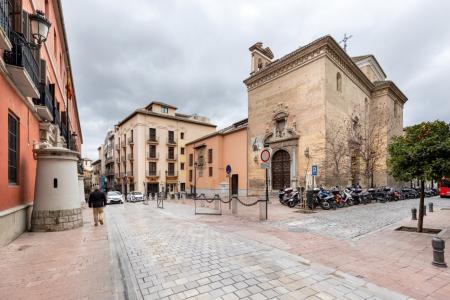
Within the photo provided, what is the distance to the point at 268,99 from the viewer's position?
20781 mm

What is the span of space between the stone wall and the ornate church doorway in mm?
14957

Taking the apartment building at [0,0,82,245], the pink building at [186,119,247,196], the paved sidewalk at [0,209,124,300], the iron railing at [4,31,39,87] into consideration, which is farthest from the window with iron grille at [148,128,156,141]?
the iron railing at [4,31,39,87]

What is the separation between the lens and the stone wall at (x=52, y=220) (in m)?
7.30

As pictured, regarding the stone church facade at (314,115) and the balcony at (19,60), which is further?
the stone church facade at (314,115)

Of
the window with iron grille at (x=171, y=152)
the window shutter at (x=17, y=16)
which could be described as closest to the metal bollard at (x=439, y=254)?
the window shutter at (x=17, y=16)

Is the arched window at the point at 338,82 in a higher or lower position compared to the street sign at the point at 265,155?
higher

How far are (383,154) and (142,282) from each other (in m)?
25.0

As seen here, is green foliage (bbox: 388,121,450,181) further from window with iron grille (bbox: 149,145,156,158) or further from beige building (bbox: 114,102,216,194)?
window with iron grille (bbox: 149,145,156,158)

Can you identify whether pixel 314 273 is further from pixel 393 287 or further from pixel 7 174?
pixel 7 174

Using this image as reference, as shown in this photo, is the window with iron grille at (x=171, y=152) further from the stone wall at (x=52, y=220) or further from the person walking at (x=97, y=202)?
the stone wall at (x=52, y=220)

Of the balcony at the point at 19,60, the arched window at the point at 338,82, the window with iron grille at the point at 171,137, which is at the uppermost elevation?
the arched window at the point at 338,82

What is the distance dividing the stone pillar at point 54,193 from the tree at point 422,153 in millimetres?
10561

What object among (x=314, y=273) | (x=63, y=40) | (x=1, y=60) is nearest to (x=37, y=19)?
(x=1, y=60)

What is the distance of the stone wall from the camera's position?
7301 mm
